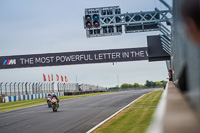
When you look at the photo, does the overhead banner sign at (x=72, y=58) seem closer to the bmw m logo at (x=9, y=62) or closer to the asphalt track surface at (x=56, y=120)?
the bmw m logo at (x=9, y=62)

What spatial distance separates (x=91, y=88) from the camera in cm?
7956

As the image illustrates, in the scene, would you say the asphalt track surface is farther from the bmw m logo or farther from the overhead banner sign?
the bmw m logo

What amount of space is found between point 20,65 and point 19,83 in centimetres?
233

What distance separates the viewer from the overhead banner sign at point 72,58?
39531 millimetres

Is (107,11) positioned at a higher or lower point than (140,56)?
higher

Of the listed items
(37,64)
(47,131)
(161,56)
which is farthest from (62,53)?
(47,131)

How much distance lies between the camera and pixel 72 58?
40469 millimetres

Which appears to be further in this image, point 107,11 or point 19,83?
point 19,83

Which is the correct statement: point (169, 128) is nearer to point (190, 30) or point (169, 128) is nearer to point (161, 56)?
point (190, 30)

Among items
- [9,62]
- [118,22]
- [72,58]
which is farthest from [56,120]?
[9,62]

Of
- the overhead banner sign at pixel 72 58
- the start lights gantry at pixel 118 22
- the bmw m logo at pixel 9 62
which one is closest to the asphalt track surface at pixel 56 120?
the start lights gantry at pixel 118 22

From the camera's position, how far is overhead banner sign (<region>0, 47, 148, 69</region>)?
39531 millimetres

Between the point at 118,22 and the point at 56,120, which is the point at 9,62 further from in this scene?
the point at 56,120

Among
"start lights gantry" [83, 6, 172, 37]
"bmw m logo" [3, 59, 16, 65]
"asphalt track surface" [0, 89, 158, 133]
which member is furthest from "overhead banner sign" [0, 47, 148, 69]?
"asphalt track surface" [0, 89, 158, 133]
